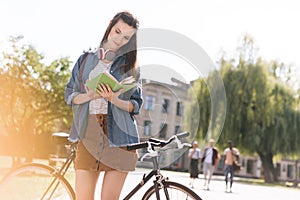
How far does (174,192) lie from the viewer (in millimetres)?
2576

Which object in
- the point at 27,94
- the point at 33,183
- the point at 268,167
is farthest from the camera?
the point at 268,167

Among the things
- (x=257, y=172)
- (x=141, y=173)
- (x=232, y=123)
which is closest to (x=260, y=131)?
(x=232, y=123)

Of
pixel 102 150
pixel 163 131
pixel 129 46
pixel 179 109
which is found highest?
pixel 129 46

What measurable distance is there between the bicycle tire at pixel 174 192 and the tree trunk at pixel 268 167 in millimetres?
28216

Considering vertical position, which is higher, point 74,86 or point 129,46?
point 129,46

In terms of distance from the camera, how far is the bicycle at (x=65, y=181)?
2.51 metres

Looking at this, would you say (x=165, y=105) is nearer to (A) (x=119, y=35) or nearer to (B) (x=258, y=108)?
(A) (x=119, y=35)

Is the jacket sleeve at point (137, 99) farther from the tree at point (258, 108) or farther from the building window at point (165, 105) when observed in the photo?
the tree at point (258, 108)

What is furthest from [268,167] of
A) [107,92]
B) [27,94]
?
[107,92]

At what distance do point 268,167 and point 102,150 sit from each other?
3057cm

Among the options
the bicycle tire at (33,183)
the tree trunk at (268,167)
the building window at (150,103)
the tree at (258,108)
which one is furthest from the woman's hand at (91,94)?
the tree trunk at (268,167)

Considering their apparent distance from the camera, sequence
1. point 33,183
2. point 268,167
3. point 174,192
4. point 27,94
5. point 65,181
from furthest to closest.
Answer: point 268,167, point 27,94, point 33,183, point 65,181, point 174,192

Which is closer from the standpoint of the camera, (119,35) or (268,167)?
(119,35)

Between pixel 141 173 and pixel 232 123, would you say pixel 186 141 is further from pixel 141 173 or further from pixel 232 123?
pixel 232 123
